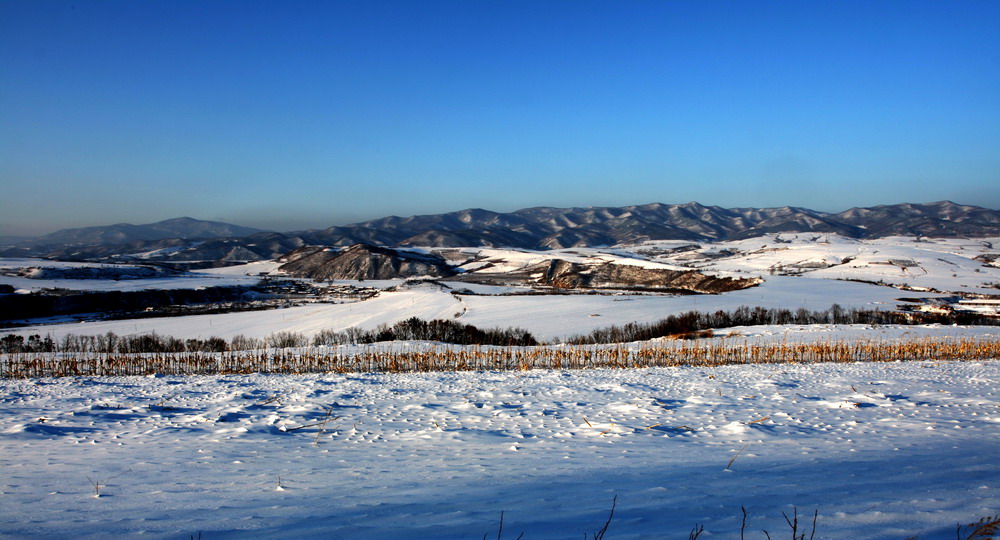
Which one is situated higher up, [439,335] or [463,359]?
[463,359]

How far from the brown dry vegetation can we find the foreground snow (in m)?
5.92

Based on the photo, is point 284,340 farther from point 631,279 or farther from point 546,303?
point 631,279

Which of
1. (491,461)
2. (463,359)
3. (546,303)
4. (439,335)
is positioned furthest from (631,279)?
(491,461)

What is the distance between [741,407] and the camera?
420 inches

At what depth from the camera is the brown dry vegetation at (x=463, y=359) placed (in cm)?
1839

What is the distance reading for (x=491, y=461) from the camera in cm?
668

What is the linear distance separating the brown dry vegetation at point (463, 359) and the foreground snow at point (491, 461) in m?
5.92

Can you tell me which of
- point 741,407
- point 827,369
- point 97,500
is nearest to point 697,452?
point 741,407

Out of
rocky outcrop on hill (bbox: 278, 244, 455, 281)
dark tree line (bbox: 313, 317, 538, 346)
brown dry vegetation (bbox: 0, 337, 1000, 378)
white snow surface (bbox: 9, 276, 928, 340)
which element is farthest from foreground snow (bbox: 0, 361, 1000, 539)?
rocky outcrop on hill (bbox: 278, 244, 455, 281)

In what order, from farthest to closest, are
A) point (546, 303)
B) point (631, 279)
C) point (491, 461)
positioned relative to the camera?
point (631, 279) → point (546, 303) → point (491, 461)

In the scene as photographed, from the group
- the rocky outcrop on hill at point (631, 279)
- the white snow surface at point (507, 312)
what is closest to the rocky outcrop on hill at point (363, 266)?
the rocky outcrop on hill at point (631, 279)

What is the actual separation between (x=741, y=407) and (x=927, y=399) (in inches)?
163

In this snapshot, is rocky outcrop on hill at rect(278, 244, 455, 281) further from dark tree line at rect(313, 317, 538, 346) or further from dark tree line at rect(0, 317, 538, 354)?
dark tree line at rect(313, 317, 538, 346)

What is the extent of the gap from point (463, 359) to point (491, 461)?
42.3 ft
